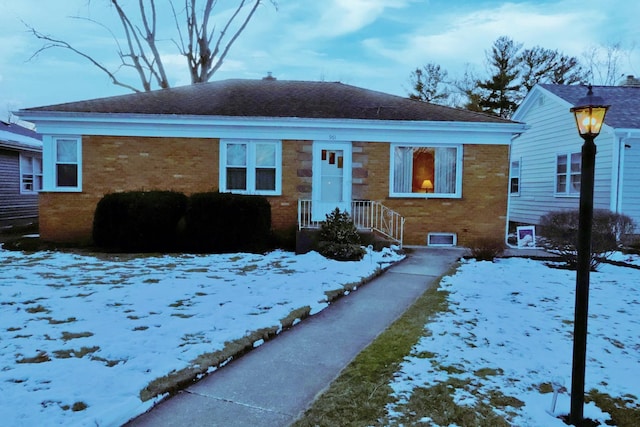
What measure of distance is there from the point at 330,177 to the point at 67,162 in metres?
7.09

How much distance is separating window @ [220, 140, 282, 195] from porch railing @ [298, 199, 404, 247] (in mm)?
1008

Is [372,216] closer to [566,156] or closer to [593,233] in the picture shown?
[593,233]

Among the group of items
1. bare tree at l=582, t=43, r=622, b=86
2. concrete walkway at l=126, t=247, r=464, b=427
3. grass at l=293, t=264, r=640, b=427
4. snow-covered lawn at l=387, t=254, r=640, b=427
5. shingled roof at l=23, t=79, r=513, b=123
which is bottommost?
concrete walkway at l=126, t=247, r=464, b=427

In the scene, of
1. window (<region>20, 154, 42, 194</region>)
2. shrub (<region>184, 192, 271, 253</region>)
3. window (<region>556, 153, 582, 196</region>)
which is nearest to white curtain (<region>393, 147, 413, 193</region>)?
shrub (<region>184, 192, 271, 253</region>)

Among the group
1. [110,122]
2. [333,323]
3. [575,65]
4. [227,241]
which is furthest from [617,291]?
[575,65]

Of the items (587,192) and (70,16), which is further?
(70,16)

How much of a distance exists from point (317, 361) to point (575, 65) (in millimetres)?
32069

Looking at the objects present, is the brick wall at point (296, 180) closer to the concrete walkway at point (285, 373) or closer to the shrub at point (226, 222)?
the shrub at point (226, 222)

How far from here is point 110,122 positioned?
11367mm

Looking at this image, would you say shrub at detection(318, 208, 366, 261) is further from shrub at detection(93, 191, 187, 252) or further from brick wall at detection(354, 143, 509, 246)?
shrub at detection(93, 191, 187, 252)

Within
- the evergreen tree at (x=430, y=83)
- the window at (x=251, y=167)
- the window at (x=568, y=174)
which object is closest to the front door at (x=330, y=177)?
the window at (x=251, y=167)

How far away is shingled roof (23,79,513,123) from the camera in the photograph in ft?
38.3

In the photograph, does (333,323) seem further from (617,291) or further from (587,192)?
Answer: (617,291)

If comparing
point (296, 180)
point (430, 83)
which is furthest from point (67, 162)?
point (430, 83)
